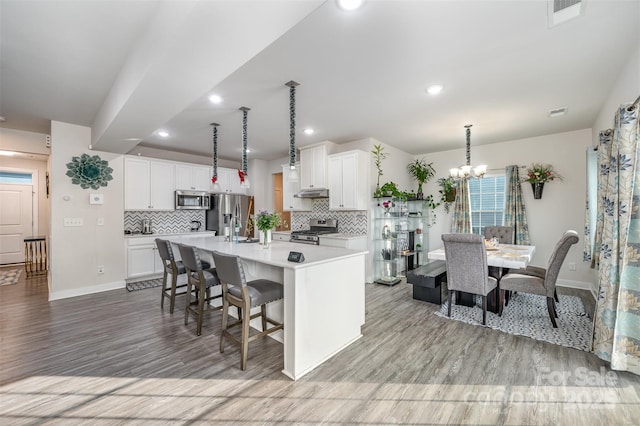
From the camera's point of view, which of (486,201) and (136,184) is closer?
(136,184)

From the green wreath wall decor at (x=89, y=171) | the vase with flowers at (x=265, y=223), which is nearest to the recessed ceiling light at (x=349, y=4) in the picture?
the vase with flowers at (x=265, y=223)

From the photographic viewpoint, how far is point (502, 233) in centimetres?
464

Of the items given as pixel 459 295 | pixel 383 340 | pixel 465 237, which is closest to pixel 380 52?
pixel 465 237

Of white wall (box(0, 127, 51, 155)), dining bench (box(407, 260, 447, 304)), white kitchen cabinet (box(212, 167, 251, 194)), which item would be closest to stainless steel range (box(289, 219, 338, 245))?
dining bench (box(407, 260, 447, 304))

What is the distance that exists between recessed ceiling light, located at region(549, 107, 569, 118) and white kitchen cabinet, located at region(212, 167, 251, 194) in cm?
594

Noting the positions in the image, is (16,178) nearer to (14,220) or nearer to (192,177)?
(14,220)

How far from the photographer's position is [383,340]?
274cm

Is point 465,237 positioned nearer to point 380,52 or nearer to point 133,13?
point 380,52

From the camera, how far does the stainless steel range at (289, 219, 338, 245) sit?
500 centimetres

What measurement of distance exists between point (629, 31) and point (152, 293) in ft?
20.1

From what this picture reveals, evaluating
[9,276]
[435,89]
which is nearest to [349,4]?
[435,89]

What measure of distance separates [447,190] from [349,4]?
4.97 metres

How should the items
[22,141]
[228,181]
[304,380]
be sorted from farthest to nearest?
1. [228,181]
2. [22,141]
3. [304,380]

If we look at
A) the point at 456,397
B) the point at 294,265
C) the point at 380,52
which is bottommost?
the point at 456,397
